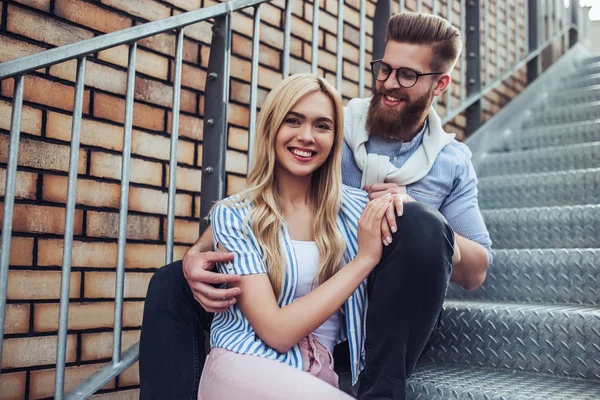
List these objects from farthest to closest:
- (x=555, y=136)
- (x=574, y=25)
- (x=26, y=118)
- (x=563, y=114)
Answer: (x=574, y=25)
(x=563, y=114)
(x=555, y=136)
(x=26, y=118)

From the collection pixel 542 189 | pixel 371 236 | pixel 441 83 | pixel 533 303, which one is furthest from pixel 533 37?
pixel 371 236

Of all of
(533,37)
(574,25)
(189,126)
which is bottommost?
(189,126)

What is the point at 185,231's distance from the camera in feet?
7.41

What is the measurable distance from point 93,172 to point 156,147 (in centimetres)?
27

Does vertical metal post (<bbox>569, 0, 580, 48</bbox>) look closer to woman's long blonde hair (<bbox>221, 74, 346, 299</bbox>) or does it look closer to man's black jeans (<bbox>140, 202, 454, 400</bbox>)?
woman's long blonde hair (<bbox>221, 74, 346, 299</bbox>)

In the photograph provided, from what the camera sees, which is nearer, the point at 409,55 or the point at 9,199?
the point at 9,199

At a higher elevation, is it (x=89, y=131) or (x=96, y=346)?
(x=89, y=131)

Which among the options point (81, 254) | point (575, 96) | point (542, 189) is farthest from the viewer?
point (575, 96)

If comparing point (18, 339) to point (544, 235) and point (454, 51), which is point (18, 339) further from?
point (544, 235)

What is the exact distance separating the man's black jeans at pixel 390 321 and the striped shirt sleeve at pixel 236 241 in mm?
188

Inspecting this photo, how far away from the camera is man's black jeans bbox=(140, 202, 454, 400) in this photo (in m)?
1.35

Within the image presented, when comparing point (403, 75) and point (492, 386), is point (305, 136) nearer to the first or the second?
point (403, 75)

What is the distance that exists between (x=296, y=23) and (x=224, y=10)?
99 centimetres

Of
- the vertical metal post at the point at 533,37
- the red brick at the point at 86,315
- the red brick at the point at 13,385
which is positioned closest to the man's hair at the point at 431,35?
the red brick at the point at 86,315
